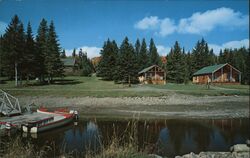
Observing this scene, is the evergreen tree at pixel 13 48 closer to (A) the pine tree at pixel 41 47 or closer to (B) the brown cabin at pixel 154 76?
(A) the pine tree at pixel 41 47

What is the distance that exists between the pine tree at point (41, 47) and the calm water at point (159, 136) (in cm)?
230

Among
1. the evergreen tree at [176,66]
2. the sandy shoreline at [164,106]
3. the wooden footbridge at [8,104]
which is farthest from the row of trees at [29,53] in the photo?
the evergreen tree at [176,66]

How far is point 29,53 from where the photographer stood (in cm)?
481

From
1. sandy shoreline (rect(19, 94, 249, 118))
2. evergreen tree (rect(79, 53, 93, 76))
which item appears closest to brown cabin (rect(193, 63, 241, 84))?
sandy shoreline (rect(19, 94, 249, 118))

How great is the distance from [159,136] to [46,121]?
4.86 metres

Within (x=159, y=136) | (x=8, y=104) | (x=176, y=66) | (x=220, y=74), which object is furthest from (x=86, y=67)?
(x=220, y=74)

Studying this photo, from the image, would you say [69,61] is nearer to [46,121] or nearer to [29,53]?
[29,53]

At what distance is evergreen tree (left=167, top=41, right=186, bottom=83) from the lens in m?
32.4

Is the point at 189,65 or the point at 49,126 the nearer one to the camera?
the point at 49,126

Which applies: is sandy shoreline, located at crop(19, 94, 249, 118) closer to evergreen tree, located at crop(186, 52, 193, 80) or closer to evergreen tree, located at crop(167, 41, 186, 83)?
evergreen tree, located at crop(186, 52, 193, 80)

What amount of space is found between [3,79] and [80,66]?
96.7 inches

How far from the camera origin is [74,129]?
9.08 meters

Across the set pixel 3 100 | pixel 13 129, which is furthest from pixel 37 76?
pixel 13 129

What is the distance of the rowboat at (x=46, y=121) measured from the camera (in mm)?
6735
